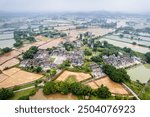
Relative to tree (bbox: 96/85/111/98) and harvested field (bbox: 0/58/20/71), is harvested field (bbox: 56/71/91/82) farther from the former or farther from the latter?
harvested field (bbox: 0/58/20/71)

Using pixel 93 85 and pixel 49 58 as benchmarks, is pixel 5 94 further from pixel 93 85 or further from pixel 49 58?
pixel 49 58

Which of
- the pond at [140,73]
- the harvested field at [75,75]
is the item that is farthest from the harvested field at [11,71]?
the pond at [140,73]

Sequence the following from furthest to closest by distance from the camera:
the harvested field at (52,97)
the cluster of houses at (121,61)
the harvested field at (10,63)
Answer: the cluster of houses at (121,61) → the harvested field at (10,63) → the harvested field at (52,97)

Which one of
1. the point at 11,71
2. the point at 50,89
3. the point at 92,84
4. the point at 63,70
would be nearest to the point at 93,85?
the point at 92,84

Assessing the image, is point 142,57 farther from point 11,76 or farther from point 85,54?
point 11,76

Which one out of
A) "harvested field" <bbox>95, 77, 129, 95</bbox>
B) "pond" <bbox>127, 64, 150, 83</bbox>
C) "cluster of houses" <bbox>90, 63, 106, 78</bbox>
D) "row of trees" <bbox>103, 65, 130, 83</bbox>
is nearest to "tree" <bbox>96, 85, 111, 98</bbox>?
"harvested field" <bbox>95, 77, 129, 95</bbox>

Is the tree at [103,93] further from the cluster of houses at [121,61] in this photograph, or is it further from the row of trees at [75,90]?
the cluster of houses at [121,61]

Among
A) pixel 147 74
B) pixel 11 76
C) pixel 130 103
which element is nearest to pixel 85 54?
pixel 147 74
